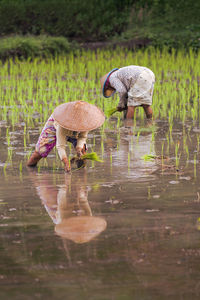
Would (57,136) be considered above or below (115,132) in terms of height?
above

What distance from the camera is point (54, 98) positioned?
9039 millimetres

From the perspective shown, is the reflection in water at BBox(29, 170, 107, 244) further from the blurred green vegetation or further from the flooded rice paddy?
the blurred green vegetation

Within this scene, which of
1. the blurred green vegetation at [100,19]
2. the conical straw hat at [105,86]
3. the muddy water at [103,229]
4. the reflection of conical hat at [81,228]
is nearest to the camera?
the muddy water at [103,229]

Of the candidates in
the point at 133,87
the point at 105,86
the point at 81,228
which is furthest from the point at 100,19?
the point at 81,228

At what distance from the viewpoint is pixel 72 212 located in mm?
4176

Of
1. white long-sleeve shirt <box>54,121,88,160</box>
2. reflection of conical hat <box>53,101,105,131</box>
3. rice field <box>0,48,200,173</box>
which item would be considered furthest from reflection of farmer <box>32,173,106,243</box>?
Answer: rice field <box>0,48,200,173</box>

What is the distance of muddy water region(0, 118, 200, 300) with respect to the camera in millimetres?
2965

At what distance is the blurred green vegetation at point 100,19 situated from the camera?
50.1ft

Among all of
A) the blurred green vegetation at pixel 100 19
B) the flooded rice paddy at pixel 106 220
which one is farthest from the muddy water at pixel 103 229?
the blurred green vegetation at pixel 100 19

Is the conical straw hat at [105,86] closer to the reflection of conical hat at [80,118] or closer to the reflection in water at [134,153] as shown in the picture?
the reflection in water at [134,153]

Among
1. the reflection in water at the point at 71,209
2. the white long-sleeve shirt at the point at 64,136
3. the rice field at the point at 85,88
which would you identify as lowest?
the rice field at the point at 85,88

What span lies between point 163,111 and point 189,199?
4.10 metres

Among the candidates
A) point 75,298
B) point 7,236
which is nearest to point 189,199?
Result: point 7,236

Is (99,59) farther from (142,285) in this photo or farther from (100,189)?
(142,285)
